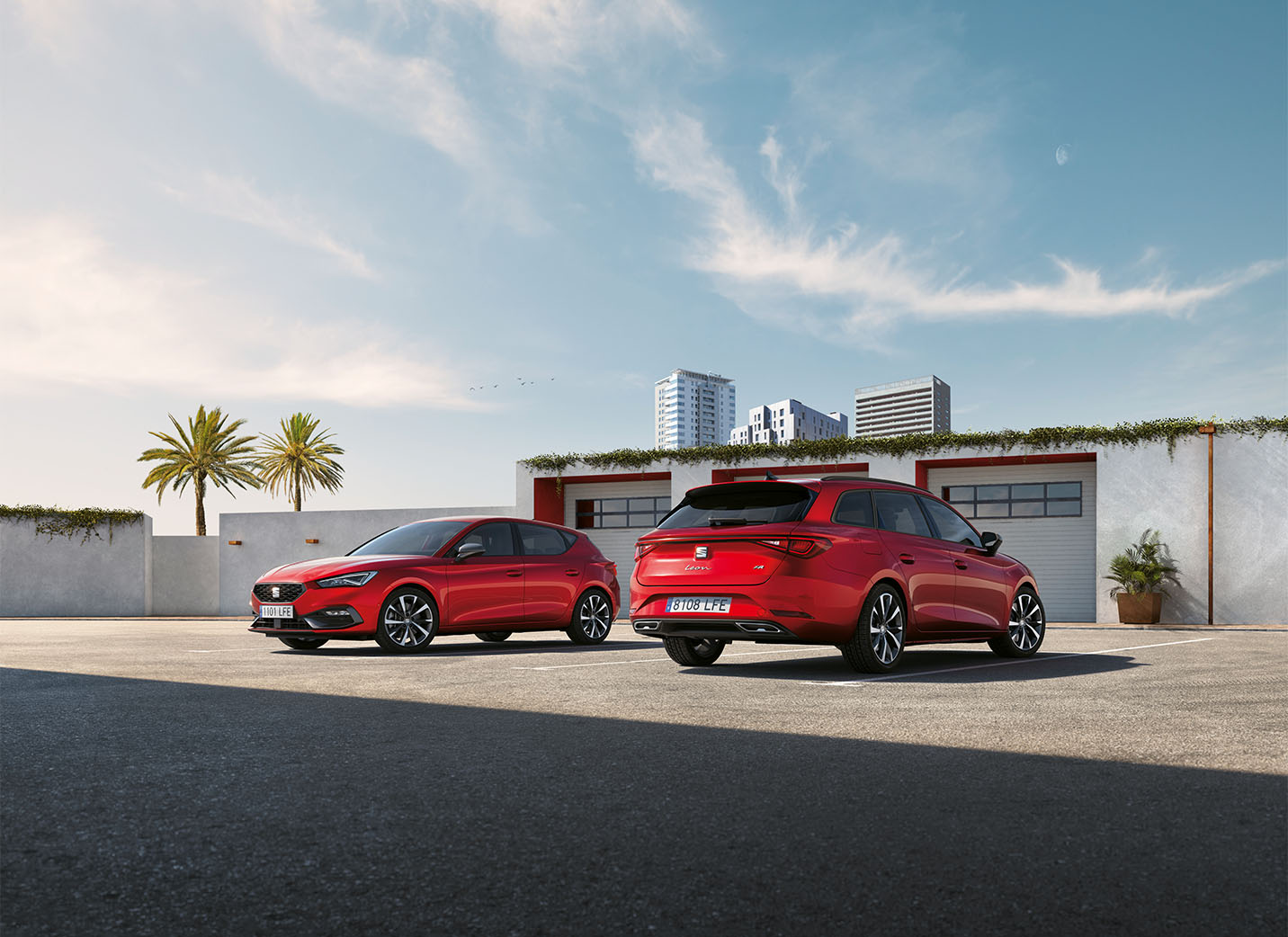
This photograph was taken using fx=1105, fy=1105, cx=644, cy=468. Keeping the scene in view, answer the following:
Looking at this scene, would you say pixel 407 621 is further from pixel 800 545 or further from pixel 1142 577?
pixel 1142 577

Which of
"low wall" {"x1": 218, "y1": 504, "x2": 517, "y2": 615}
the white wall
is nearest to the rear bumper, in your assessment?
the white wall

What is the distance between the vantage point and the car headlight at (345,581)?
11.7 m

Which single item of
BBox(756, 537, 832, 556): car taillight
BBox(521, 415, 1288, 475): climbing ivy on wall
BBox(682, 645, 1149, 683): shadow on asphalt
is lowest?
BBox(682, 645, 1149, 683): shadow on asphalt

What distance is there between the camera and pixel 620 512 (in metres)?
30.5

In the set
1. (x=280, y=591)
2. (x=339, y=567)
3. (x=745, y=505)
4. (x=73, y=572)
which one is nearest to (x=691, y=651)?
(x=745, y=505)

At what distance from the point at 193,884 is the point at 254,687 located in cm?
501

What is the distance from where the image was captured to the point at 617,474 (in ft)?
97.6

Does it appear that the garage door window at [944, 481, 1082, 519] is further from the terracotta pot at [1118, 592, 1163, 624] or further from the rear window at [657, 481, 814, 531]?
the rear window at [657, 481, 814, 531]

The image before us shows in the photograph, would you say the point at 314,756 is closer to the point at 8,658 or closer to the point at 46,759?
the point at 46,759

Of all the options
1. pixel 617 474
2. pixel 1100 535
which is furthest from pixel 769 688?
pixel 617 474

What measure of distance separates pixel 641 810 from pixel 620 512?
26602 mm

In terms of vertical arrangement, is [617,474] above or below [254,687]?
above

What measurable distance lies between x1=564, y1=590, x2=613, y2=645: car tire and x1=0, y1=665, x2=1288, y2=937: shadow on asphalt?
8.20 metres

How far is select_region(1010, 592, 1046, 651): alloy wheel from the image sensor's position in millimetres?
11180
